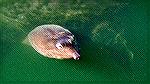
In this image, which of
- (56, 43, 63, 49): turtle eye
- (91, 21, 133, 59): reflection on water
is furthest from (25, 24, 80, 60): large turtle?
(91, 21, 133, 59): reflection on water

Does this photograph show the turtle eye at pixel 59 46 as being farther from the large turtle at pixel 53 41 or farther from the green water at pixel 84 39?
the green water at pixel 84 39

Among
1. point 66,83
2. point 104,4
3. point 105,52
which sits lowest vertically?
point 66,83

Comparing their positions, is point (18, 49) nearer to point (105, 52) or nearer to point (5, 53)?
point (5, 53)

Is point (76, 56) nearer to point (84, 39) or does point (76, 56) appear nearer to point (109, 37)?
point (84, 39)

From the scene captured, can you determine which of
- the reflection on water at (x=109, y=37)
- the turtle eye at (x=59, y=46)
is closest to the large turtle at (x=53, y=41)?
the turtle eye at (x=59, y=46)

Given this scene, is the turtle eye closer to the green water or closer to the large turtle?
the large turtle

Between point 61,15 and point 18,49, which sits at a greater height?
point 61,15

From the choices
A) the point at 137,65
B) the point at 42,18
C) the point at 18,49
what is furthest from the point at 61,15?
the point at 137,65
